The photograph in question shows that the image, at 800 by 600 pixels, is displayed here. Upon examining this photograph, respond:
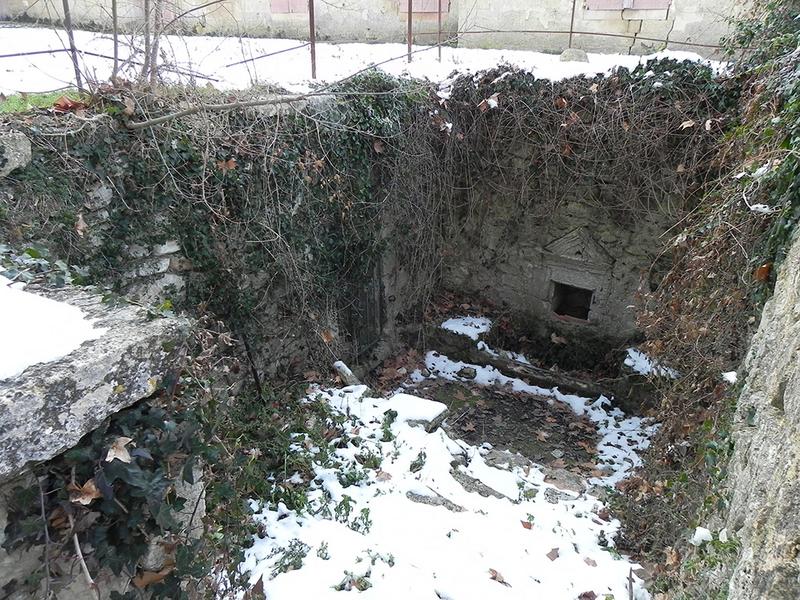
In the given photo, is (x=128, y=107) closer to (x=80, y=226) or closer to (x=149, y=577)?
(x=80, y=226)

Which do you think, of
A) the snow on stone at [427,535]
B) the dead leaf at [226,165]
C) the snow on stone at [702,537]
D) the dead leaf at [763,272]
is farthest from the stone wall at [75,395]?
the dead leaf at [763,272]

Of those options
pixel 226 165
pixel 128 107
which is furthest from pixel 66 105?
pixel 226 165

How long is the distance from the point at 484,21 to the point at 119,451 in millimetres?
8324

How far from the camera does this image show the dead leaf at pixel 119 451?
136 centimetres

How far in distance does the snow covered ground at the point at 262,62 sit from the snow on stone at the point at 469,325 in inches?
126

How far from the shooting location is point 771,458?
1.66 meters

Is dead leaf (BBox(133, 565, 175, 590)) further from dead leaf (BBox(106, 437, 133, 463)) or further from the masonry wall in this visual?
the masonry wall

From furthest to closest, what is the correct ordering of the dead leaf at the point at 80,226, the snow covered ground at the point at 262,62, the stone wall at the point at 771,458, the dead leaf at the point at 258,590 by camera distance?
the snow covered ground at the point at 262,62, the dead leaf at the point at 80,226, the dead leaf at the point at 258,590, the stone wall at the point at 771,458

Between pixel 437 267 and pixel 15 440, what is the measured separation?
20.6 ft

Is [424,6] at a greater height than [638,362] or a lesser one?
greater

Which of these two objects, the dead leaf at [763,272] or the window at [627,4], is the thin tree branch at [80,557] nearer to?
the dead leaf at [763,272]

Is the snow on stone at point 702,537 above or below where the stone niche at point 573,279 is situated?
above

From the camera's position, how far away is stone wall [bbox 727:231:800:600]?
4.38ft

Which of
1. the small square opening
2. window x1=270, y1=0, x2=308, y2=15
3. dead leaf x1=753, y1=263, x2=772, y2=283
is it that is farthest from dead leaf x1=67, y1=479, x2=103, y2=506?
window x1=270, y1=0, x2=308, y2=15
